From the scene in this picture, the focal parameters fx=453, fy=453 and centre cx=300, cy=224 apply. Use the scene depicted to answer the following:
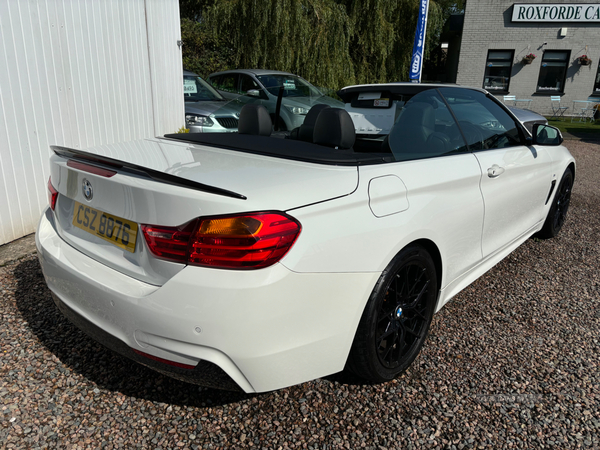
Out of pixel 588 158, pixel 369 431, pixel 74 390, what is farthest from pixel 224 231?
pixel 588 158

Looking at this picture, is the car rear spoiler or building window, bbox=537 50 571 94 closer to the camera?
the car rear spoiler

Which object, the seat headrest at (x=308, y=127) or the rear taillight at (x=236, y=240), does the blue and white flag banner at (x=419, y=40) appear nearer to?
the seat headrest at (x=308, y=127)

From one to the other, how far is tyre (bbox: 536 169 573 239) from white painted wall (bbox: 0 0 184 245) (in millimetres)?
4721

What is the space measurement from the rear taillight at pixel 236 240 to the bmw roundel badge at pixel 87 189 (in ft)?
1.89

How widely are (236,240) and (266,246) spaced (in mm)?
105

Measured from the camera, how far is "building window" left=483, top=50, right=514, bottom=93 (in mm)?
19359

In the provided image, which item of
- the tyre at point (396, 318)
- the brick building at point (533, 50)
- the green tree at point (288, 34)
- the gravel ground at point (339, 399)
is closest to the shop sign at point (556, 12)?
the brick building at point (533, 50)

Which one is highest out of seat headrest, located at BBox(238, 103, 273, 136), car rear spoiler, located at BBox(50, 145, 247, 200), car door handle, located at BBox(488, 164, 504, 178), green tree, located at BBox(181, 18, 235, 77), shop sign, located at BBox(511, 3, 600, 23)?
shop sign, located at BBox(511, 3, 600, 23)

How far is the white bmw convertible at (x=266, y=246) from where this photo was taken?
5.16 ft

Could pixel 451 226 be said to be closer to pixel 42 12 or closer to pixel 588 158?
pixel 42 12

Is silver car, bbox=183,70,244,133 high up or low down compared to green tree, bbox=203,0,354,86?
down

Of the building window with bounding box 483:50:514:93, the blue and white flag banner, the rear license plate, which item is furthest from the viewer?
the building window with bounding box 483:50:514:93

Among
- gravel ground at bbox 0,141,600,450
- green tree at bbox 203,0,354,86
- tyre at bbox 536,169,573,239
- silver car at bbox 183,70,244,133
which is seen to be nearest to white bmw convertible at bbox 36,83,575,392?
gravel ground at bbox 0,141,600,450

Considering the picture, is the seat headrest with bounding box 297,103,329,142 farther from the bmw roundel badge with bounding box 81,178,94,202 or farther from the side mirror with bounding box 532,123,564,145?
the side mirror with bounding box 532,123,564,145
